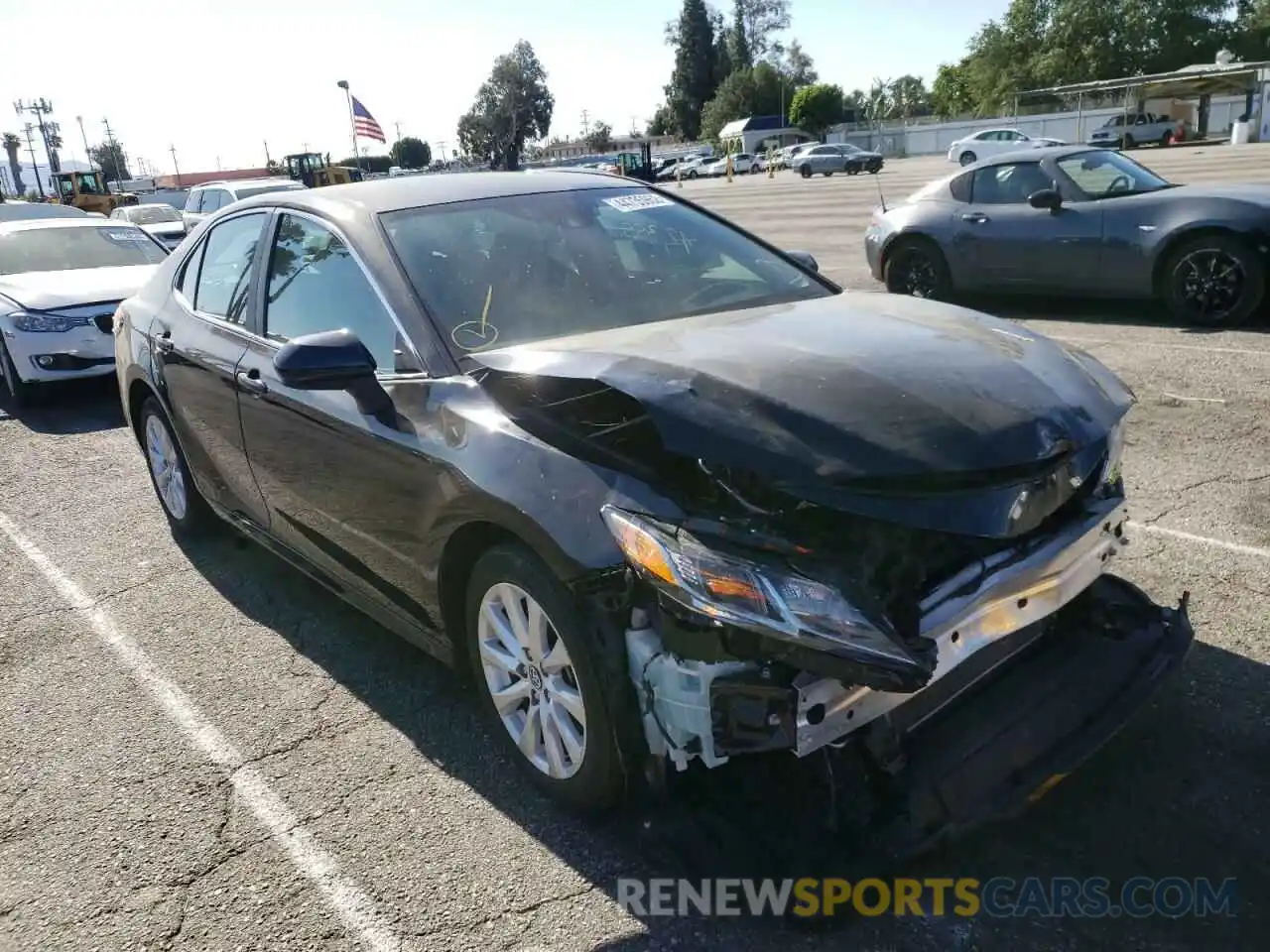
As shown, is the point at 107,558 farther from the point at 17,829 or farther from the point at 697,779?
the point at 697,779

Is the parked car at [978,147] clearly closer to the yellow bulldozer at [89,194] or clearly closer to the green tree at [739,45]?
the yellow bulldozer at [89,194]

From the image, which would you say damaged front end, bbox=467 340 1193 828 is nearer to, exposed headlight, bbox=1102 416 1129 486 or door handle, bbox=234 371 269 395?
exposed headlight, bbox=1102 416 1129 486

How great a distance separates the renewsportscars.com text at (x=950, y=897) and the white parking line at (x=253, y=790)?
66 centimetres

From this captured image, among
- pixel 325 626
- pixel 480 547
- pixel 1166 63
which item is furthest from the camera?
pixel 1166 63

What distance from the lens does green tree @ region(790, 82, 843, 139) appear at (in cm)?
8712

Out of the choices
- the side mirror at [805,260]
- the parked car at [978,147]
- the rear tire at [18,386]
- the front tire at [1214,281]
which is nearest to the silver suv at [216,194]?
the rear tire at [18,386]

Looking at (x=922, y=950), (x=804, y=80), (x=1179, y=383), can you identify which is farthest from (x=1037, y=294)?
(x=804, y=80)

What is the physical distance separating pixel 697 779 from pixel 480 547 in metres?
0.88

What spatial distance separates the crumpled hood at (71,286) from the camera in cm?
853

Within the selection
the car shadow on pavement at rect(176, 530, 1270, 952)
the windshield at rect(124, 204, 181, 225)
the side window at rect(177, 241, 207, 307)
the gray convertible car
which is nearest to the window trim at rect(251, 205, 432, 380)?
the side window at rect(177, 241, 207, 307)

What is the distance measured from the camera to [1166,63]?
74500 mm

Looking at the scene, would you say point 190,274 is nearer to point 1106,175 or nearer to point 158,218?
point 1106,175

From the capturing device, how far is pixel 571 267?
3525mm

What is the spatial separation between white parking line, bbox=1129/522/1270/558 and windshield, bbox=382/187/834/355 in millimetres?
1871
